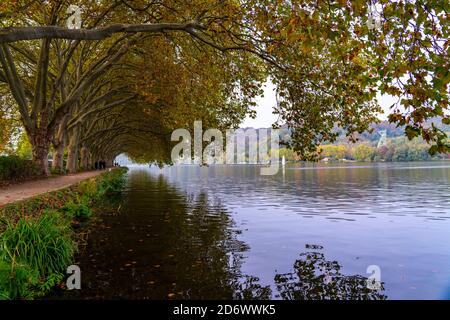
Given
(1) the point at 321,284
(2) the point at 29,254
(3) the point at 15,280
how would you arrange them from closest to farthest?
(3) the point at 15,280, (2) the point at 29,254, (1) the point at 321,284

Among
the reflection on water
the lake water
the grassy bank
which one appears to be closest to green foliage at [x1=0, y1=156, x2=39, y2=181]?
the lake water

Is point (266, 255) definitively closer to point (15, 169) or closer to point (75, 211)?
point (75, 211)

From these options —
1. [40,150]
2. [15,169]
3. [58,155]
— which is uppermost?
[40,150]

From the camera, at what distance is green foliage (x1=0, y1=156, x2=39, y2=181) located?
2483cm

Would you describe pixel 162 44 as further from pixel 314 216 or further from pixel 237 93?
pixel 314 216

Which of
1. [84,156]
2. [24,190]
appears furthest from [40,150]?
[84,156]

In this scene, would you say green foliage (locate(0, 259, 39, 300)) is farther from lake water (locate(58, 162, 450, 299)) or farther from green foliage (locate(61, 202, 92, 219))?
green foliage (locate(61, 202, 92, 219))

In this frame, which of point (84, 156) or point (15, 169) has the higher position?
point (84, 156)

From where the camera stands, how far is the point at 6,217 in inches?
444

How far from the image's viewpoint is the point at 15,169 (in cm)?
2633

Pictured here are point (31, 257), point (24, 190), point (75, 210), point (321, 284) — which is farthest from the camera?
point (24, 190)

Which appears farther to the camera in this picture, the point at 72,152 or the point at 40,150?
the point at 72,152

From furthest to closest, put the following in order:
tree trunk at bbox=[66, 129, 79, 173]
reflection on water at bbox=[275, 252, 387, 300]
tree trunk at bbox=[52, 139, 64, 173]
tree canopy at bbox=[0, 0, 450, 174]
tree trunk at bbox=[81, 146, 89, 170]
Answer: tree trunk at bbox=[81, 146, 89, 170] < tree trunk at bbox=[66, 129, 79, 173] < tree trunk at bbox=[52, 139, 64, 173] < reflection on water at bbox=[275, 252, 387, 300] < tree canopy at bbox=[0, 0, 450, 174]

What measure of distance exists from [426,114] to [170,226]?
14054mm
